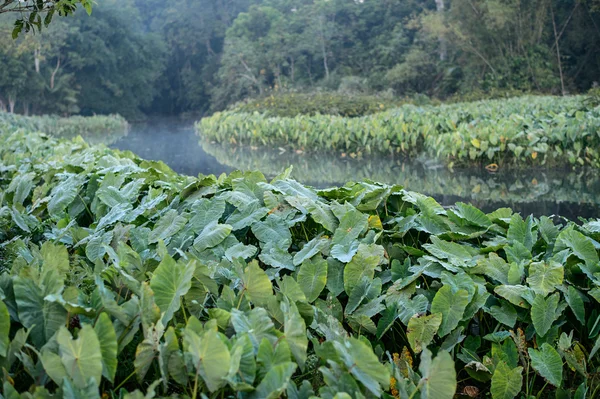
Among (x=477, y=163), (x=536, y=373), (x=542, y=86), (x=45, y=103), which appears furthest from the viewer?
(x=45, y=103)

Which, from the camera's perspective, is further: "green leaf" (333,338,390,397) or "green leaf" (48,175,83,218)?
"green leaf" (48,175,83,218)

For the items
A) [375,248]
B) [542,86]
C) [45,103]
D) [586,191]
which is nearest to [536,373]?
[375,248]

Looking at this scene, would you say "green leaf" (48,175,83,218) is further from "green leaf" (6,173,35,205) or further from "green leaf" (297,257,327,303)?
"green leaf" (297,257,327,303)

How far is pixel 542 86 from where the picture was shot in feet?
70.7

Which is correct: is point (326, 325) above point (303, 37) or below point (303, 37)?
below

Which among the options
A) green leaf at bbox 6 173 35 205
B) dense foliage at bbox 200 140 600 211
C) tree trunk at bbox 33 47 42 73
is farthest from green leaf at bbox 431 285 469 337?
tree trunk at bbox 33 47 42 73

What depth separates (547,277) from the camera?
5.70 ft

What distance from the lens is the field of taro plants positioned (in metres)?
1.21

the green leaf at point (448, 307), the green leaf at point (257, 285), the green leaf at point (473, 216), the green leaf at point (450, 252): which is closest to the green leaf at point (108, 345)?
the green leaf at point (257, 285)

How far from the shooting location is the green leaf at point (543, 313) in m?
1.67

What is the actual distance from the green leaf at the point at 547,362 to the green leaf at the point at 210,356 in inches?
34.3

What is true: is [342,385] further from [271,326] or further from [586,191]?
[586,191]

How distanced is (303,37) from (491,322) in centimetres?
3012

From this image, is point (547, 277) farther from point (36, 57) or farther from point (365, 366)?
point (36, 57)
